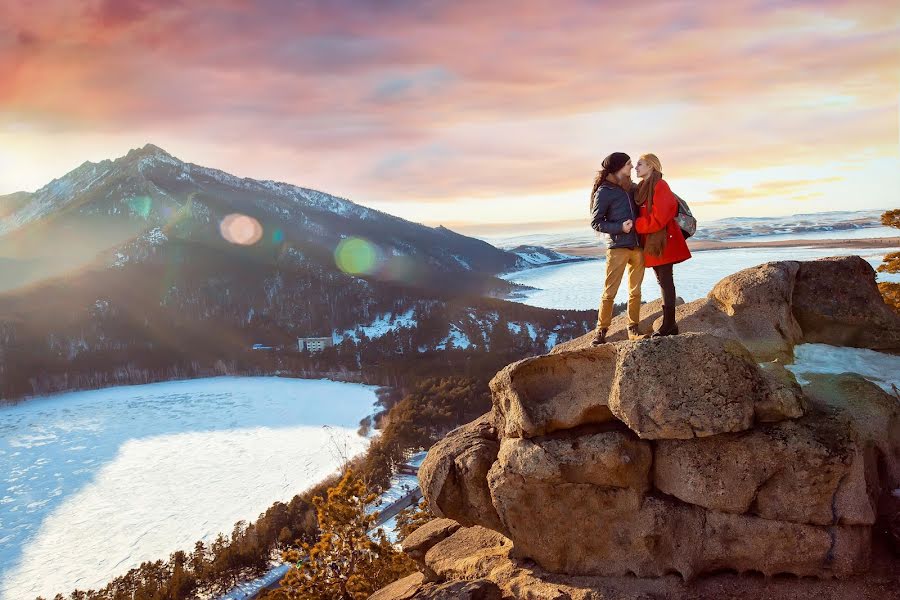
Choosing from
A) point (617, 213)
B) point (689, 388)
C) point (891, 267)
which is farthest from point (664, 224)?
point (891, 267)

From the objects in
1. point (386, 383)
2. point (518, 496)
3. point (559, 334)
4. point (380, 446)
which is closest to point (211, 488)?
point (380, 446)

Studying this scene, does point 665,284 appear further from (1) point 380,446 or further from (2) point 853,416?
(1) point 380,446

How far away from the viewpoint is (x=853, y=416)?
13.3 meters

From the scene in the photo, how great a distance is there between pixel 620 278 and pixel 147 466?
127 meters

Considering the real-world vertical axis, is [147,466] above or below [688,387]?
below

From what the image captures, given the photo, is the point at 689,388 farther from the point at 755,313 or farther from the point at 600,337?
the point at 755,313

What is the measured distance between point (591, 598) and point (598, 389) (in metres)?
4.69

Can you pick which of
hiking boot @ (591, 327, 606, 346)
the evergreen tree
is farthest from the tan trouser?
the evergreen tree

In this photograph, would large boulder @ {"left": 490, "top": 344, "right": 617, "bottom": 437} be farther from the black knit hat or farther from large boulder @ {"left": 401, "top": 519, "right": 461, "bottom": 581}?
large boulder @ {"left": 401, "top": 519, "right": 461, "bottom": 581}

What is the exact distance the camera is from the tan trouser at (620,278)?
14750mm

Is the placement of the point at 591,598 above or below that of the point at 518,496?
below

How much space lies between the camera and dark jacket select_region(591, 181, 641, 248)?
14.4m

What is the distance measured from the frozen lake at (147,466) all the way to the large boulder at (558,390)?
7781 centimetres

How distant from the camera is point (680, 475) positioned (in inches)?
A: 523
